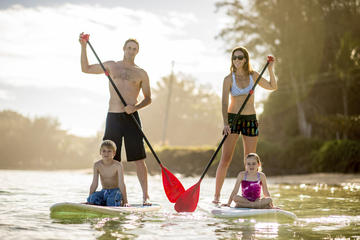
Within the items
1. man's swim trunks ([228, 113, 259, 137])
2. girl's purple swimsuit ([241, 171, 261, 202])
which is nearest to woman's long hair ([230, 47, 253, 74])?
man's swim trunks ([228, 113, 259, 137])

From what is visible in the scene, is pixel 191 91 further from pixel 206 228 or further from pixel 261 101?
pixel 206 228

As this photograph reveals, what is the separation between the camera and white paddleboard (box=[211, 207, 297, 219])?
5027mm

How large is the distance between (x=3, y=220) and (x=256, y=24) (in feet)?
63.4

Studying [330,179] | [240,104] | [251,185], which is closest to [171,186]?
[251,185]

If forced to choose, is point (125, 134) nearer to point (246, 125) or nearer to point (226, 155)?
point (226, 155)

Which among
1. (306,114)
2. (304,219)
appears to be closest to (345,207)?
(304,219)

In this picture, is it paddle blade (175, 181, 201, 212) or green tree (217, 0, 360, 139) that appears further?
green tree (217, 0, 360, 139)

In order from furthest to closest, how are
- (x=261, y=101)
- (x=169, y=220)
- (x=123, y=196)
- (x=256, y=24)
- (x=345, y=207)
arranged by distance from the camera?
1. (x=261, y=101)
2. (x=256, y=24)
3. (x=345, y=207)
4. (x=123, y=196)
5. (x=169, y=220)

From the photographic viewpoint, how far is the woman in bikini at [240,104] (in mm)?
6047

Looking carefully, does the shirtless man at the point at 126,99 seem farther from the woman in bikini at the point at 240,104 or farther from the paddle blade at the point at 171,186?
the woman in bikini at the point at 240,104

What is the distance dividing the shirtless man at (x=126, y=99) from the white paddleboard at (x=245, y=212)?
103 centimetres

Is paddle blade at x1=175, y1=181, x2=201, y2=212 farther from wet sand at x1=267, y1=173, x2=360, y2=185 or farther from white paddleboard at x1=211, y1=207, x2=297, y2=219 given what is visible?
wet sand at x1=267, y1=173, x2=360, y2=185

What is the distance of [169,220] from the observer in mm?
5223

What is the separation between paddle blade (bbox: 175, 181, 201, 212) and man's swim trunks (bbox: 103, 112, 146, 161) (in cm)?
77
